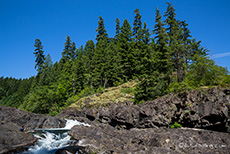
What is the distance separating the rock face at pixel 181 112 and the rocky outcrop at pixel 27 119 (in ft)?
25.0

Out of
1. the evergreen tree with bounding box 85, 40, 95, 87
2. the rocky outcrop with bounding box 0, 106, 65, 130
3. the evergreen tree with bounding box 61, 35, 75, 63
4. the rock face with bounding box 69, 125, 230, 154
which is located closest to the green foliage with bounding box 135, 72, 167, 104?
the rock face with bounding box 69, 125, 230, 154

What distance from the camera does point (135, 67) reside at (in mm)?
34875

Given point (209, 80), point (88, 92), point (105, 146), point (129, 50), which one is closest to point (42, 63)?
point (88, 92)

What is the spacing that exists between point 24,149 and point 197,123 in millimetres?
17664

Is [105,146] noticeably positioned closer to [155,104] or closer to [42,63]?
[155,104]

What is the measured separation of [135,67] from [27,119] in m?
25.6

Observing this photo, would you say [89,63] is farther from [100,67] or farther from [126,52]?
[126,52]

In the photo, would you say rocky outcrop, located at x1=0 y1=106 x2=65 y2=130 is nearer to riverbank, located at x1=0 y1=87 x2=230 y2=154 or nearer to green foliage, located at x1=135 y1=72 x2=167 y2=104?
riverbank, located at x1=0 y1=87 x2=230 y2=154

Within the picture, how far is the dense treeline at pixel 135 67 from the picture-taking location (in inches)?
820

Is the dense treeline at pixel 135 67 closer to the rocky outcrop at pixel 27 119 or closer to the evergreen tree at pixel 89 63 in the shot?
the evergreen tree at pixel 89 63

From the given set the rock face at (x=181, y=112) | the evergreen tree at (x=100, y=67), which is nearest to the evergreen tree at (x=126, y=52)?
the evergreen tree at (x=100, y=67)

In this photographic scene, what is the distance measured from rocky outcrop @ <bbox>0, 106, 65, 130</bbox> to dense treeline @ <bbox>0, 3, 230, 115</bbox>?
12587mm

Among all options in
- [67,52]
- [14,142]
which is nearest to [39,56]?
[67,52]

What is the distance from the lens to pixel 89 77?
3916 centimetres
